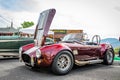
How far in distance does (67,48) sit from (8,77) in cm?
170

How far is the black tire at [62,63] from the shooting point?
15.0 ft

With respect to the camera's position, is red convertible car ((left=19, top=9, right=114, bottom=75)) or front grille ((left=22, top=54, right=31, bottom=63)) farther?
front grille ((left=22, top=54, right=31, bottom=63))

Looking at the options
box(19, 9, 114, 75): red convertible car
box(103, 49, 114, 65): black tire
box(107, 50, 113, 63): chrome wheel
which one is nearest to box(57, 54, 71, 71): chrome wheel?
box(19, 9, 114, 75): red convertible car

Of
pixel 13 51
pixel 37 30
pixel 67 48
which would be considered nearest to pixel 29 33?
pixel 13 51

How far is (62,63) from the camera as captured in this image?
15.8ft

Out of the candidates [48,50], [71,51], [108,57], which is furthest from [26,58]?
[108,57]

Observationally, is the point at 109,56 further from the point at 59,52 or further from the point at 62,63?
the point at 59,52

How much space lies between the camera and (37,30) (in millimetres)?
5809

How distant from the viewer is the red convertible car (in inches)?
180

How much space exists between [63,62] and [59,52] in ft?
1.19

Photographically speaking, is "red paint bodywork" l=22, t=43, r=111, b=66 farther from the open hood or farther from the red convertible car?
the open hood

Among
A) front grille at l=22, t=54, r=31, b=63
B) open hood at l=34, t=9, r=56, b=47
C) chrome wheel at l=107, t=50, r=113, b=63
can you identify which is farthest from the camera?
chrome wheel at l=107, t=50, r=113, b=63

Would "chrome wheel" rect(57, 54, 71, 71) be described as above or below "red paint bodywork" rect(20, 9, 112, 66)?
below

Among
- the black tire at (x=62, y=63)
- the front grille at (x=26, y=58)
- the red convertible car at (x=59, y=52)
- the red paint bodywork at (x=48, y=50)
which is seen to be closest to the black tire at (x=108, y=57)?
the red convertible car at (x=59, y=52)
